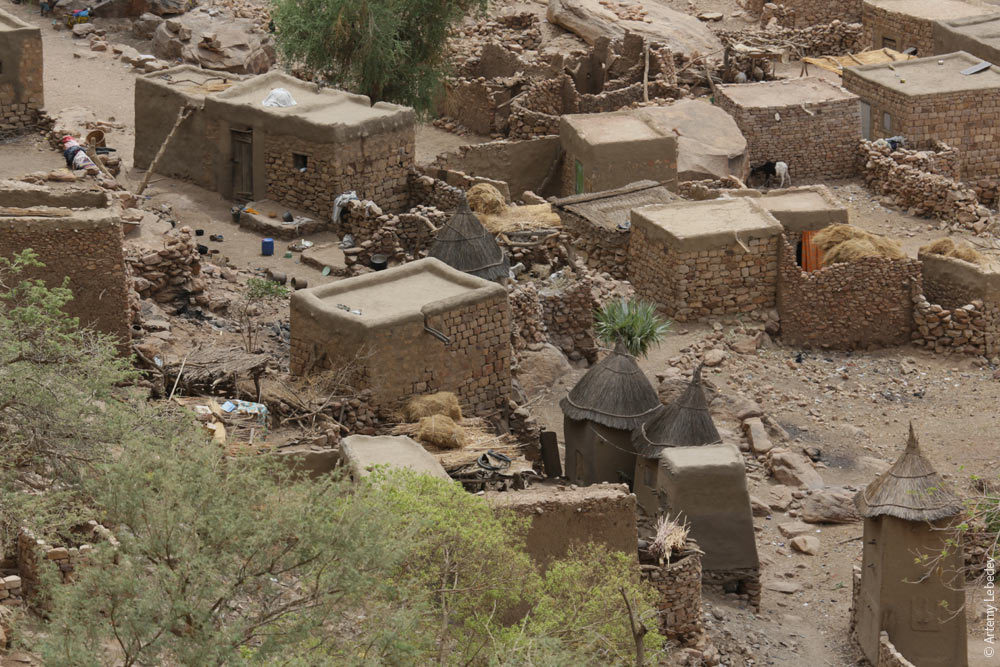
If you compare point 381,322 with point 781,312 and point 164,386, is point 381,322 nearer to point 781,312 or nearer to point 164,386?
point 164,386

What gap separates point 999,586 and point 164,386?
948 cm

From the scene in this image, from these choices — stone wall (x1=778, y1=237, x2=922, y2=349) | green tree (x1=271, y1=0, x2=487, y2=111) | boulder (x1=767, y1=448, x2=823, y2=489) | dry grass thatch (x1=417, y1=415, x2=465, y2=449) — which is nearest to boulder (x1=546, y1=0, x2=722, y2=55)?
green tree (x1=271, y1=0, x2=487, y2=111)

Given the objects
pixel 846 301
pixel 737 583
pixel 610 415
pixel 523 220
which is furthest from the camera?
pixel 523 220

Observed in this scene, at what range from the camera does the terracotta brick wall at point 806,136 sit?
35312mm

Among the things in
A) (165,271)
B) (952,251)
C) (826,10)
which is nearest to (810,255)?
(952,251)

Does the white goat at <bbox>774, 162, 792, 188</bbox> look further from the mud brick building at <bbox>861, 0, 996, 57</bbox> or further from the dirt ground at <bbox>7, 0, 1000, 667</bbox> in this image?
the mud brick building at <bbox>861, 0, 996, 57</bbox>

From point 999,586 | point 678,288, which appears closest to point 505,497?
point 999,586

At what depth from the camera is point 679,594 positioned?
19453 mm

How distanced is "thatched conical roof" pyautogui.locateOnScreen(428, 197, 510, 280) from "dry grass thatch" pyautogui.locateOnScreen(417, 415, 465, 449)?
444cm

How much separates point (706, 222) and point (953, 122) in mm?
8876

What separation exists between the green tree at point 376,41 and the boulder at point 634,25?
209 inches

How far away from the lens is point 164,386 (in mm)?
21906

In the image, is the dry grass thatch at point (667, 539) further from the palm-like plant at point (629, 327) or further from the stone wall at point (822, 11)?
the stone wall at point (822, 11)

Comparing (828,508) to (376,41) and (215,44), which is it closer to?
(376,41)
